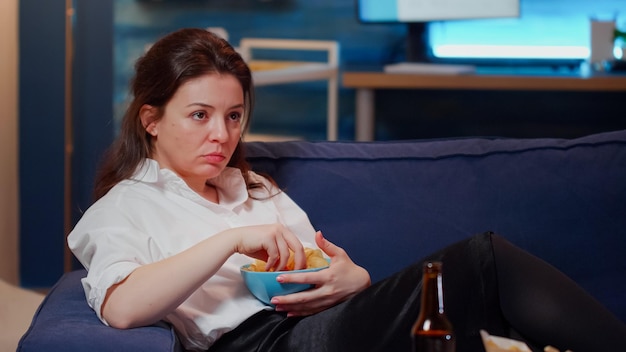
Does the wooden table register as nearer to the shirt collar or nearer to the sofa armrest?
the shirt collar

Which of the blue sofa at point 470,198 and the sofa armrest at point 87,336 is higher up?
the blue sofa at point 470,198

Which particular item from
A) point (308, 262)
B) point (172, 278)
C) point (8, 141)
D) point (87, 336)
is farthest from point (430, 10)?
point (87, 336)

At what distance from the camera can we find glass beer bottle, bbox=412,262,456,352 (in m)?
1.14

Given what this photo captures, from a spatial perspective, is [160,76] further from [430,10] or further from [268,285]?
[430,10]

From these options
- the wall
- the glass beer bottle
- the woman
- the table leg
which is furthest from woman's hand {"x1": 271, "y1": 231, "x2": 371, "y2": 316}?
the table leg

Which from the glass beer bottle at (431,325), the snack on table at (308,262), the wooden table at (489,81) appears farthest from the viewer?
the wooden table at (489,81)

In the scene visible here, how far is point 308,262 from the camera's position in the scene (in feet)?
5.65

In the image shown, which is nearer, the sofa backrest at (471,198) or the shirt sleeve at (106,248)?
the shirt sleeve at (106,248)

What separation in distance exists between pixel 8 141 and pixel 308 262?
1943 millimetres

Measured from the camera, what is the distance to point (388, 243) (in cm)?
199

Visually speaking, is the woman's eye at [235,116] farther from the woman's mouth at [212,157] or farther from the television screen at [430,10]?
the television screen at [430,10]

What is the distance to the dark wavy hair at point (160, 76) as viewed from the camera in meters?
1.79

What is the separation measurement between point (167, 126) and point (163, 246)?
9.2 inches

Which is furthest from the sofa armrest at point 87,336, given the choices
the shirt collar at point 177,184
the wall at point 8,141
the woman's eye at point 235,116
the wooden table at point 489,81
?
the wooden table at point 489,81
